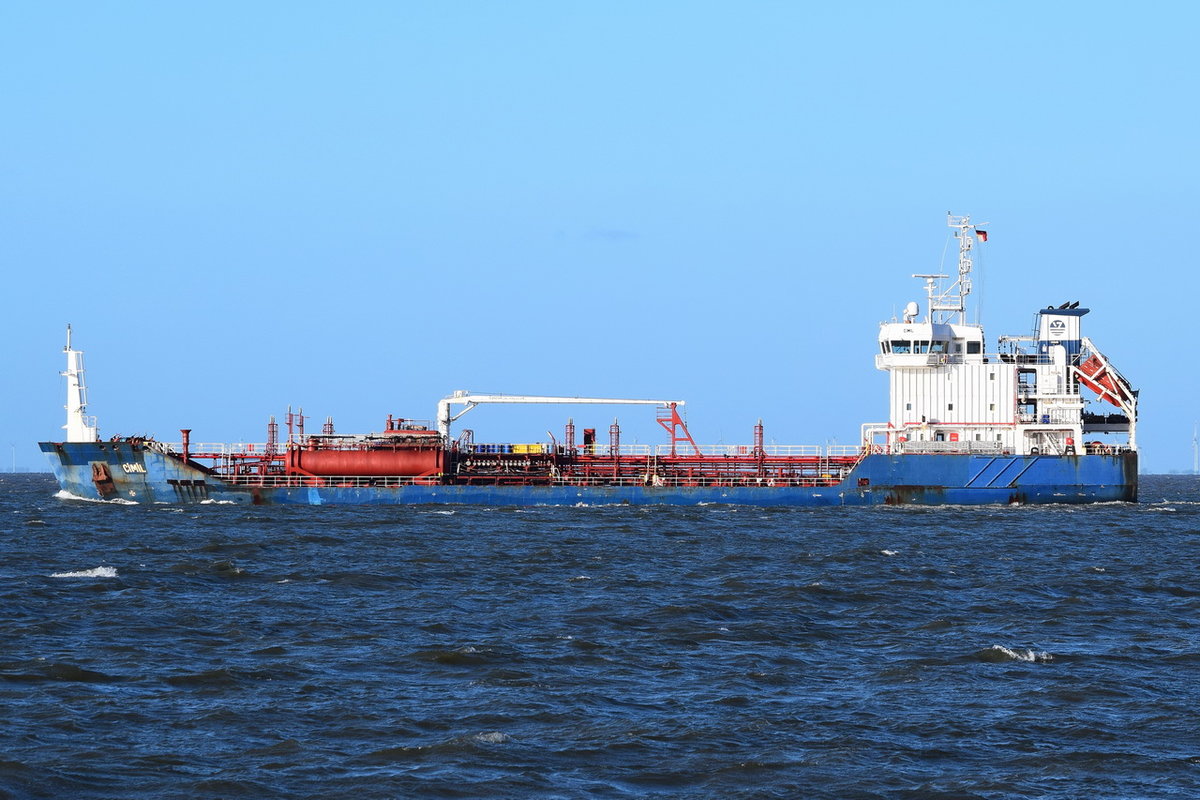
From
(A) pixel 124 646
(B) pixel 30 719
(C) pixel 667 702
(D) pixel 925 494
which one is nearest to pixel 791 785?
(C) pixel 667 702

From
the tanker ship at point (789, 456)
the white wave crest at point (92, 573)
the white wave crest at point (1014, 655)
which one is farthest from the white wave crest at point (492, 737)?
the tanker ship at point (789, 456)

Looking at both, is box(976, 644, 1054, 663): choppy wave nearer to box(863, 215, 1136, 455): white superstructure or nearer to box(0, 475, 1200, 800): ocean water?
box(0, 475, 1200, 800): ocean water

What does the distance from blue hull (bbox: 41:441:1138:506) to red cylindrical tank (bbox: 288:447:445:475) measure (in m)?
0.99

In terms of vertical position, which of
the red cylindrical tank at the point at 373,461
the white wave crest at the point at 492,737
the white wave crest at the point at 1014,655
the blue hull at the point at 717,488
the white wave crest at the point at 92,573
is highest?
the red cylindrical tank at the point at 373,461

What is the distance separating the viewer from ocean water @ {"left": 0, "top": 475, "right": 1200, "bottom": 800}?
18500 mm

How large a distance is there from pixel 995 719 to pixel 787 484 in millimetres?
46742

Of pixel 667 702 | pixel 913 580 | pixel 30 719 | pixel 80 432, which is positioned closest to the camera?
pixel 30 719

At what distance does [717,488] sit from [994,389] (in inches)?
541

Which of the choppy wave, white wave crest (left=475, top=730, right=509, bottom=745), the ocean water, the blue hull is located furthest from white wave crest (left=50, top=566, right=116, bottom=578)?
the blue hull

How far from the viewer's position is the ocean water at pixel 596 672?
1850cm

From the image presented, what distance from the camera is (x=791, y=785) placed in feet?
59.3

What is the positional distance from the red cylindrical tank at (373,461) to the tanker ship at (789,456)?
5 centimetres

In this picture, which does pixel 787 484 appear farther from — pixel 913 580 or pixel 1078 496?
pixel 913 580

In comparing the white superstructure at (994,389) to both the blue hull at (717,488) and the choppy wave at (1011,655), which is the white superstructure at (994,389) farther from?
the choppy wave at (1011,655)
